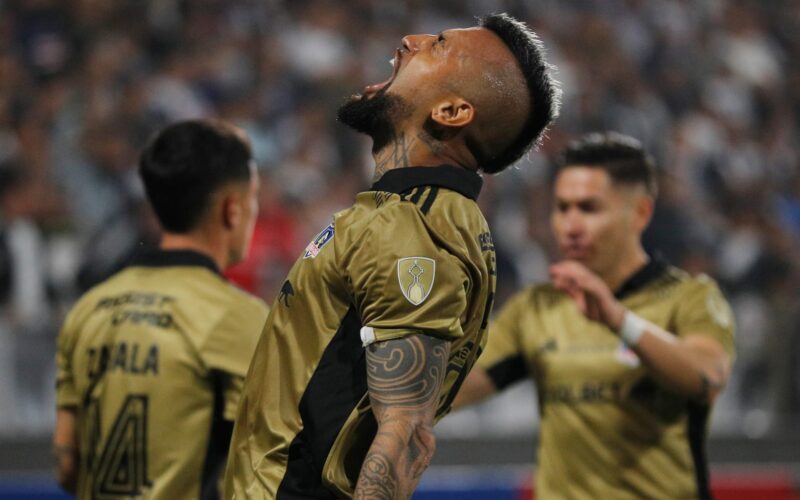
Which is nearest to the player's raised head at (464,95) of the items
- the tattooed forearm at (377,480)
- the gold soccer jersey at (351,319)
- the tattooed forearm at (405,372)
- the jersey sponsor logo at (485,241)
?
the gold soccer jersey at (351,319)

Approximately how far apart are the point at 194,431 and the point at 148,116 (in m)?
5.72

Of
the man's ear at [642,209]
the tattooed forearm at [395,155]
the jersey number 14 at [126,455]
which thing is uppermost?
the tattooed forearm at [395,155]

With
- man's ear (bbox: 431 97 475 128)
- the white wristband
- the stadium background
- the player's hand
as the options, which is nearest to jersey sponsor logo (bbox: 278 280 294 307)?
man's ear (bbox: 431 97 475 128)

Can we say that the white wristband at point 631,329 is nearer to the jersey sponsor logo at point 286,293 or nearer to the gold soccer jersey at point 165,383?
the gold soccer jersey at point 165,383

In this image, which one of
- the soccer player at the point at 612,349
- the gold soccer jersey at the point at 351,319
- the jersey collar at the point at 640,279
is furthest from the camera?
the jersey collar at the point at 640,279

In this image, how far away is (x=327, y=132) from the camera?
9539 mm

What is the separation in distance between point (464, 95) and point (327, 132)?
704 cm

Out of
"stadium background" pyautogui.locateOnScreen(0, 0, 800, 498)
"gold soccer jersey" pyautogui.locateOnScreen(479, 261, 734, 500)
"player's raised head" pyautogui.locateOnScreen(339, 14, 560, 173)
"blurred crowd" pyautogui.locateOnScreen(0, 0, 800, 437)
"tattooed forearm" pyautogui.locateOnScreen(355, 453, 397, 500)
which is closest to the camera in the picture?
"tattooed forearm" pyautogui.locateOnScreen(355, 453, 397, 500)

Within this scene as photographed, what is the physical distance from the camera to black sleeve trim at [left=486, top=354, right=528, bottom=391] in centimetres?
434

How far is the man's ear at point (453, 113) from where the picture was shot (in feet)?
8.38

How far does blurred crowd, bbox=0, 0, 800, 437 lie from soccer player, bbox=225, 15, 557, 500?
449cm

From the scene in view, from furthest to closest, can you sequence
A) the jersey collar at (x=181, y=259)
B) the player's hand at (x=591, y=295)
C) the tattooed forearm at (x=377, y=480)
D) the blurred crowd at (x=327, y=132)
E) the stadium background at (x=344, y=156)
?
1. the blurred crowd at (x=327, y=132)
2. the stadium background at (x=344, y=156)
3. the player's hand at (x=591, y=295)
4. the jersey collar at (x=181, y=259)
5. the tattooed forearm at (x=377, y=480)

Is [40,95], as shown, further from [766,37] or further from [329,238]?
[766,37]

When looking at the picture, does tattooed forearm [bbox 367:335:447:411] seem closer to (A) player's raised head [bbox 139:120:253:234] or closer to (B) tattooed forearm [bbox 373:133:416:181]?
(B) tattooed forearm [bbox 373:133:416:181]
